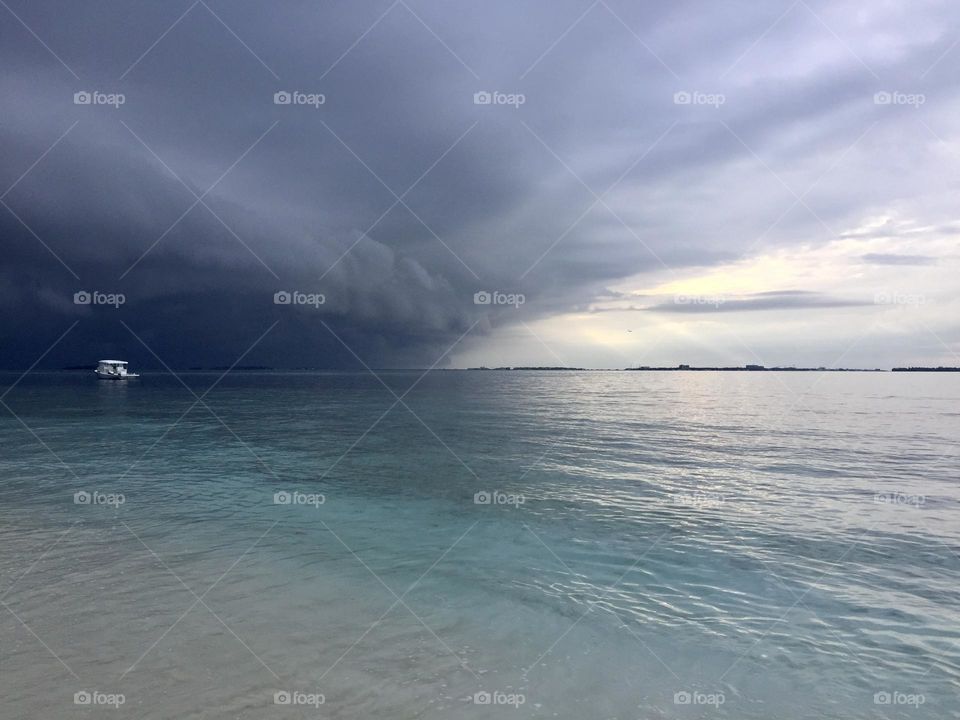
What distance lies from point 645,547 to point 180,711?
1177 cm

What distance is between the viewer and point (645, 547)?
606 inches

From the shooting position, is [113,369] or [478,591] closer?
[478,591]

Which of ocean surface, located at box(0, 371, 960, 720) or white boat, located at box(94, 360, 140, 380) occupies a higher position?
white boat, located at box(94, 360, 140, 380)

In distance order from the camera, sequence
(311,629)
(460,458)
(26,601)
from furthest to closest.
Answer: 1. (460,458)
2. (26,601)
3. (311,629)

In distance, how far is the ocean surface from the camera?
26.6 ft

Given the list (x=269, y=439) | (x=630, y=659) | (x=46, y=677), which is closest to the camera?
(x=46, y=677)

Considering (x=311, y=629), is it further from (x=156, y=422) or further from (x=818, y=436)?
(x=156, y=422)

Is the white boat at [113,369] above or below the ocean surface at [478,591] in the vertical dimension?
above

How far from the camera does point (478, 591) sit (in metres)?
12.2

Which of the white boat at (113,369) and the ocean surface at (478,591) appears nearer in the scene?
the ocean surface at (478,591)

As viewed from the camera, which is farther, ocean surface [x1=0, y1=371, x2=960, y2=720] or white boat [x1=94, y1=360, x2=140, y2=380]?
white boat [x1=94, y1=360, x2=140, y2=380]

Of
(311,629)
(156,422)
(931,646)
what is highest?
(156,422)

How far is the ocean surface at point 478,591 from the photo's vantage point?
8.12 m

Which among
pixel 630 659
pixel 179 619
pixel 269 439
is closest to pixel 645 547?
pixel 630 659
